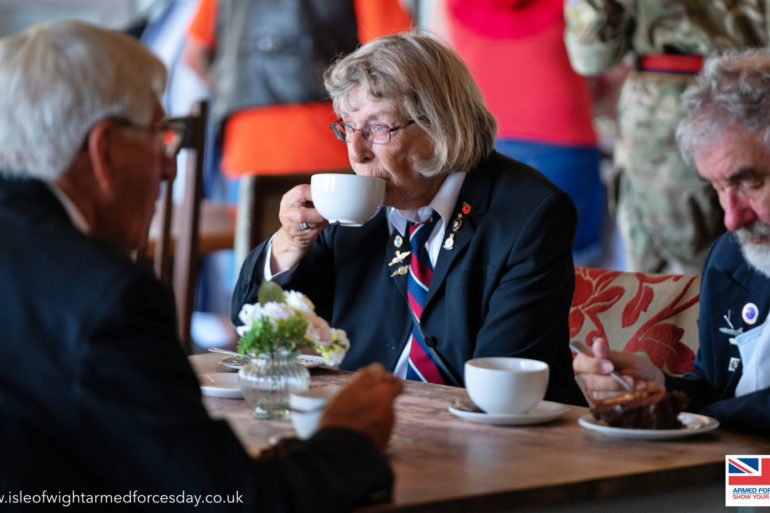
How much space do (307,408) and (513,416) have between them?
0.97 feet

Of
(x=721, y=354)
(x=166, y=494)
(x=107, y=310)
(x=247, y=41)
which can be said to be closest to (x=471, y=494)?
(x=166, y=494)

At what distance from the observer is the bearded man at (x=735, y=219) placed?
5.81ft

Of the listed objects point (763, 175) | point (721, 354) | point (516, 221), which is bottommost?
point (721, 354)

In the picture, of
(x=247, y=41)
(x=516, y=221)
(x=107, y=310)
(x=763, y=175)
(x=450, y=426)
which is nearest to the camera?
(x=107, y=310)

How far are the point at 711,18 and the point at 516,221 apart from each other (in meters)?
1.64

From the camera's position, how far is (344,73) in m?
2.12

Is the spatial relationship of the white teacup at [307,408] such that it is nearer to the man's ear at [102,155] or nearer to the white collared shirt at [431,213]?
the man's ear at [102,155]

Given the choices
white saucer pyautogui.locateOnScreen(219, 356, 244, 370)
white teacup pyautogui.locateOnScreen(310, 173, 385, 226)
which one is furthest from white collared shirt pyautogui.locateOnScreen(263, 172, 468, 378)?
white saucer pyautogui.locateOnScreen(219, 356, 244, 370)

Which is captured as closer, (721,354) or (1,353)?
(1,353)

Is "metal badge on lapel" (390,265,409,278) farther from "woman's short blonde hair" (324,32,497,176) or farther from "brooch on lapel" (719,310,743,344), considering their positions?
"brooch on lapel" (719,310,743,344)

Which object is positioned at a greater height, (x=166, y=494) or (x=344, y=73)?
(x=344, y=73)

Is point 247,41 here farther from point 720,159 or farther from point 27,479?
point 27,479

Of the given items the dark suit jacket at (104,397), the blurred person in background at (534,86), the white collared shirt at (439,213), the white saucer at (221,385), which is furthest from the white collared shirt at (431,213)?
the blurred person in background at (534,86)

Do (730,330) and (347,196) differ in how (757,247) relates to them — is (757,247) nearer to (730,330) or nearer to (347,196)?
(730,330)
